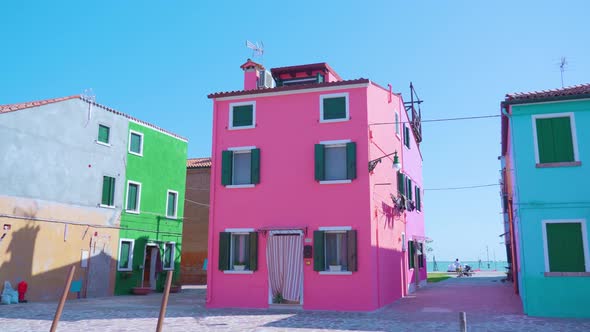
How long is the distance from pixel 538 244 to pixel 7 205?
59.5ft

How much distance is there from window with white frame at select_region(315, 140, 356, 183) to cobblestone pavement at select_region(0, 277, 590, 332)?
4.39m

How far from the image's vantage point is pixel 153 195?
88.5ft

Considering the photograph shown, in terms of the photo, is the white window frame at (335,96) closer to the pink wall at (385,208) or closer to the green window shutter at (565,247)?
the pink wall at (385,208)

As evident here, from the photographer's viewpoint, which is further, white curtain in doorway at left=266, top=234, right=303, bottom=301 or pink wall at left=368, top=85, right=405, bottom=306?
pink wall at left=368, top=85, right=405, bottom=306

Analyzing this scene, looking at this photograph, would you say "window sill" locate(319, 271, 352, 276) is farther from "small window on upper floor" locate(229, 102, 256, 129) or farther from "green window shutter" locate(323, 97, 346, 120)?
"small window on upper floor" locate(229, 102, 256, 129)

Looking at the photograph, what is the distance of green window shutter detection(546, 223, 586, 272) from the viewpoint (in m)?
14.3

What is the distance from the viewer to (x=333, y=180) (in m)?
17.6

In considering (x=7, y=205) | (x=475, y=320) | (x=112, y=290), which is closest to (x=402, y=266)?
(x=475, y=320)

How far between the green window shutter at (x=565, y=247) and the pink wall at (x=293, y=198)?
203 inches

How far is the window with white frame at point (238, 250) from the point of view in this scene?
1783 cm

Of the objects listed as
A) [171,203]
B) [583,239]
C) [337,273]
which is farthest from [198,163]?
[583,239]

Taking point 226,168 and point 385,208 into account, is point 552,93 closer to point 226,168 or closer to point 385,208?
point 385,208

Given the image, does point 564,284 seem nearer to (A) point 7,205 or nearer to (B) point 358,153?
(B) point 358,153

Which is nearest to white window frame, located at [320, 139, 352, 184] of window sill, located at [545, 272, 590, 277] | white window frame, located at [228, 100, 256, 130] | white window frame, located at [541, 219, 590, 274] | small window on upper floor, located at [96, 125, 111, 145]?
white window frame, located at [228, 100, 256, 130]
